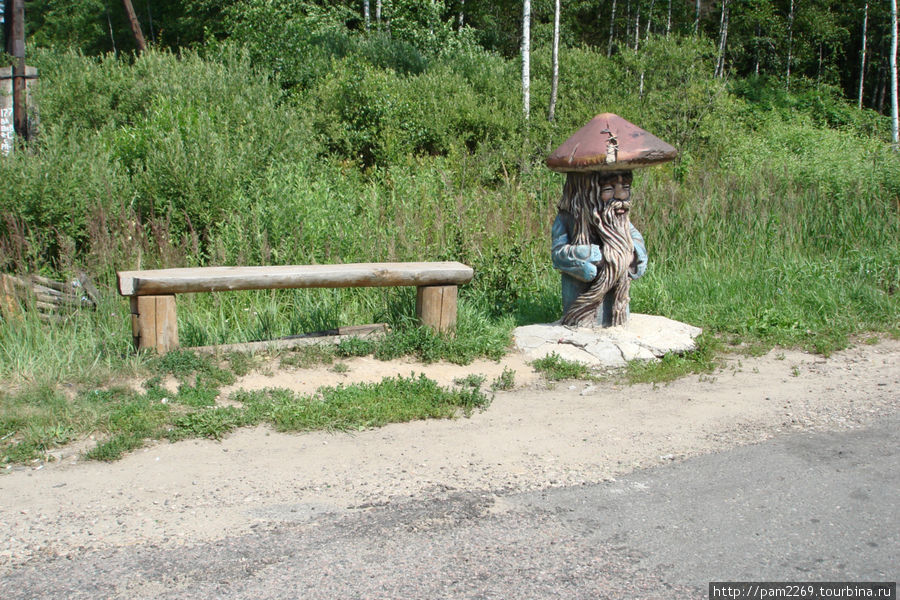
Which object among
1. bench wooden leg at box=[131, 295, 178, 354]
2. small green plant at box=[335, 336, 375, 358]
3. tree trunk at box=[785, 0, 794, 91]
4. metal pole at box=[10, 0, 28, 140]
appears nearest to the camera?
bench wooden leg at box=[131, 295, 178, 354]

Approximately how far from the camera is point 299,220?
8.16 meters

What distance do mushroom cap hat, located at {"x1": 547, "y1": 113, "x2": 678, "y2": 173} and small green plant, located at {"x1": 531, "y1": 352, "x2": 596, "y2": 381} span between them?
4.80ft

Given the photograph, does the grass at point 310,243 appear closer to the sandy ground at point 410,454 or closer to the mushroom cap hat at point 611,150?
the sandy ground at point 410,454

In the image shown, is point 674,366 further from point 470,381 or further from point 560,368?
point 470,381

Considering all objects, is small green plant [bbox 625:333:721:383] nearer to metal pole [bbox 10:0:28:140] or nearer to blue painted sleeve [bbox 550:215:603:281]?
blue painted sleeve [bbox 550:215:603:281]

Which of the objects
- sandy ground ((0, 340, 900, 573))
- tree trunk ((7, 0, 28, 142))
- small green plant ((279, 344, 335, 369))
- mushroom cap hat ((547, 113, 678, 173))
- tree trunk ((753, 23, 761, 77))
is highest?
tree trunk ((753, 23, 761, 77))

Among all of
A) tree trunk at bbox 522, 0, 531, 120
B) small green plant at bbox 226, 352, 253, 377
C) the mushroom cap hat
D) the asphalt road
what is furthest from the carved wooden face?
tree trunk at bbox 522, 0, 531, 120

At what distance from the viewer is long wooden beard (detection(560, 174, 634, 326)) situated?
6.12 metres

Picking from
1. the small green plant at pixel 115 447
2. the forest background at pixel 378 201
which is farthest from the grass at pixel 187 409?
the forest background at pixel 378 201

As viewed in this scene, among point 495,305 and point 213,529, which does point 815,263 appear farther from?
point 213,529

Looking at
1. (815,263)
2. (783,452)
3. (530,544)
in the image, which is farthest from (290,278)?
(815,263)

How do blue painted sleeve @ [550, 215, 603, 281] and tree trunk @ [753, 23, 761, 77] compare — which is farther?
tree trunk @ [753, 23, 761, 77]

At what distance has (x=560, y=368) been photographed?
590 centimetres

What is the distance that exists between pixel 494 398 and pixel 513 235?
3262mm
